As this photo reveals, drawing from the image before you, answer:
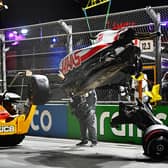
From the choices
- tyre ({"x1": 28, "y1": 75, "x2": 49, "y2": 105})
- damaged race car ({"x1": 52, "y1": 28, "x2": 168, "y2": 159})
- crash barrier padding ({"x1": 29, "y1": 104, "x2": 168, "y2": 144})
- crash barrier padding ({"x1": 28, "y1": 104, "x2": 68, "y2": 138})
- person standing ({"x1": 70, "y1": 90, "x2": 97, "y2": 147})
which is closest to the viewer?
damaged race car ({"x1": 52, "y1": 28, "x2": 168, "y2": 159})

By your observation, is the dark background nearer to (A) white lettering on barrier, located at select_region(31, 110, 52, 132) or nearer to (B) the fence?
(B) the fence

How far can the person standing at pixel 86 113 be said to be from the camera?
10305 millimetres

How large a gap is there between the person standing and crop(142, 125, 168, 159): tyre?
2046 mm

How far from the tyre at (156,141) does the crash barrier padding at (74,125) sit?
179 centimetres

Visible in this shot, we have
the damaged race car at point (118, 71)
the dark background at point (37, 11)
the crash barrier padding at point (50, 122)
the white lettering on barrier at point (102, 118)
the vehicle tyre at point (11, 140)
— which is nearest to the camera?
the damaged race car at point (118, 71)

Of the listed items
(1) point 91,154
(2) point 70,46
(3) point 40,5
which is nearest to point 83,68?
(1) point 91,154

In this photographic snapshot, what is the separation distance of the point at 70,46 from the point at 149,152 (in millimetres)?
4411

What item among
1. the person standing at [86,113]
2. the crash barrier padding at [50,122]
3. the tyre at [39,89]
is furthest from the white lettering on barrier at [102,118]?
the tyre at [39,89]

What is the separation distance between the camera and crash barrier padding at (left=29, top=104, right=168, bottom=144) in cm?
1061

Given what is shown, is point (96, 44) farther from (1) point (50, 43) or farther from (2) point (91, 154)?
(1) point (50, 43)

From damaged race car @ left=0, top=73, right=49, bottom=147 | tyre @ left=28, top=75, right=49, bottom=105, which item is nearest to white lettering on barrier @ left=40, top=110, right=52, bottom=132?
damaged race car @ left=0, top=73, right=49, bottom=147

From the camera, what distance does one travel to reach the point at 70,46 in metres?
12.0

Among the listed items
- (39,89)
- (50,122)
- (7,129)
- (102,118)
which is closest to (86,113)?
(102,118)

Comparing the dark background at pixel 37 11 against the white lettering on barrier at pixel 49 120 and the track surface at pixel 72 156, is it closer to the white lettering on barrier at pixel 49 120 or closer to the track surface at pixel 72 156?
the white lettering on barrier at pixel 49 120
